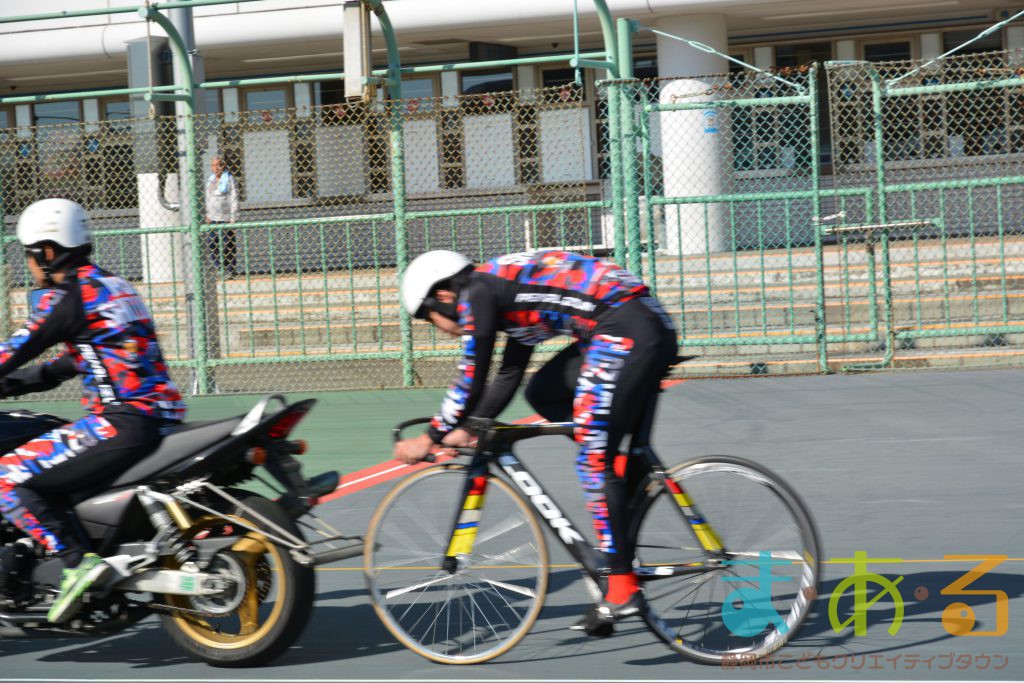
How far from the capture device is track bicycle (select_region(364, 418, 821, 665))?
192 inches

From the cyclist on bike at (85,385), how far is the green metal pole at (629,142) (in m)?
7.53

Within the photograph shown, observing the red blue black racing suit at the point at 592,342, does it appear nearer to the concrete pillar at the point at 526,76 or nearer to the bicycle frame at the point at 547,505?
the bicycle frame at the point at 547,505

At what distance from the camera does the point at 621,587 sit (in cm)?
483

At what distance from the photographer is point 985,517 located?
6953 mm

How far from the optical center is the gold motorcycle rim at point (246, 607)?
489 cm

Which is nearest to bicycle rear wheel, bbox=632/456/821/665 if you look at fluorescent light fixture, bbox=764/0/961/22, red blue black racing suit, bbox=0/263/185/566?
red blue black racing suit, bbox=0/263/185/566

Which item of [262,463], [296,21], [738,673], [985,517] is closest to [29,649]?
[262,463]

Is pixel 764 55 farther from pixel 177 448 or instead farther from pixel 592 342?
pixel 177 448

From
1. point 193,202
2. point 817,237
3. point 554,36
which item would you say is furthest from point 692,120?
point 193,202

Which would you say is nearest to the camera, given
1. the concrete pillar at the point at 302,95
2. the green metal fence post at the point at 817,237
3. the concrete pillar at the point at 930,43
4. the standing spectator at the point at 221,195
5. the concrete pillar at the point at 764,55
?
the green metal fence post at the point at 817,237

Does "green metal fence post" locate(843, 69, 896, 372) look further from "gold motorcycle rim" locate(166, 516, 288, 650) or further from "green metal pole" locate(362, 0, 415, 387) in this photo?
"gold motorcycle rim" locate(166, 516, 288, 650)

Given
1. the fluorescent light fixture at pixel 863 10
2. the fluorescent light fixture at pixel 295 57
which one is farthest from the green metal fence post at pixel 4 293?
the fluorescent light fixture at pixel 863 10

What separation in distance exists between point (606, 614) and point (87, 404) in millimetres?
1981

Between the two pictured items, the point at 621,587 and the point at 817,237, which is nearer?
the point at 621,587
